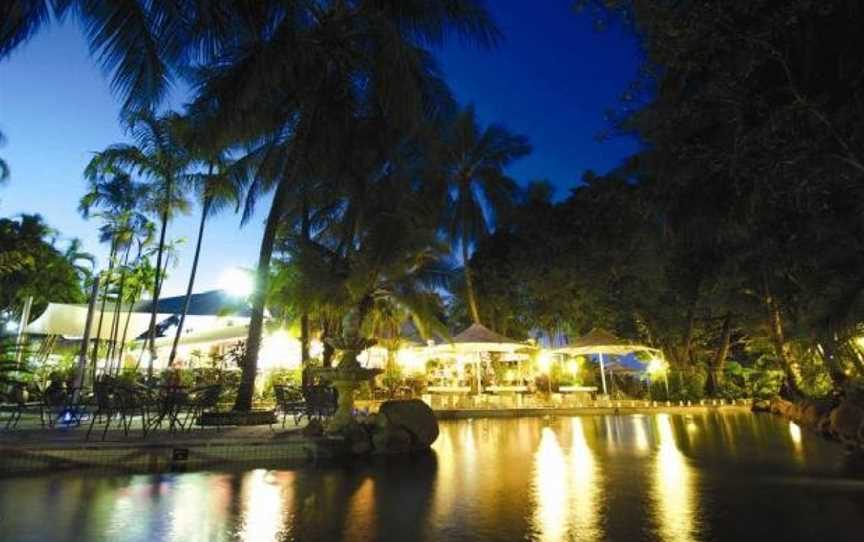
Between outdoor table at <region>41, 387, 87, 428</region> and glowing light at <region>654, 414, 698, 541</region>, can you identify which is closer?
glowing light at <region>654, 414, 698, 541</region>

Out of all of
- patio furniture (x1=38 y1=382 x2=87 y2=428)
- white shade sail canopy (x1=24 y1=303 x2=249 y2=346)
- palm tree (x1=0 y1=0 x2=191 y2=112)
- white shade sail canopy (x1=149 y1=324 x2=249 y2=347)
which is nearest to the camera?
palm tree (x1=0 y1=0 x2=191 y2=112)

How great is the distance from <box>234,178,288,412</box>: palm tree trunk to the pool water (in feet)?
12.8

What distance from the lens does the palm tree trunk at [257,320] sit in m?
10.7

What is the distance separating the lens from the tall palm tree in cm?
1067

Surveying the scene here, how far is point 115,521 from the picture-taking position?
4418mm

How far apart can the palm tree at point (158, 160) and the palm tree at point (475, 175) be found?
40.4 feet

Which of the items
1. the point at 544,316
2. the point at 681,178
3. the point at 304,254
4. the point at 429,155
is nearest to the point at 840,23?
the point at 681,178

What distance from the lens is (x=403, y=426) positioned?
8.93 meters

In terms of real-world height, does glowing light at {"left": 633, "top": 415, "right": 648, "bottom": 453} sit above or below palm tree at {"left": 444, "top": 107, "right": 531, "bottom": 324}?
below

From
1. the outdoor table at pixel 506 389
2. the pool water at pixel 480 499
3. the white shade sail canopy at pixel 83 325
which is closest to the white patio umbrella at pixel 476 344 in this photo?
the outdoor table at pixel 506 389

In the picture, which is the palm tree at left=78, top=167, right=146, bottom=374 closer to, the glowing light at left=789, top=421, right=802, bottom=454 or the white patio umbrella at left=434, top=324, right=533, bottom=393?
the white patio umbrella at left=434, top=324, right=533, bottom=393

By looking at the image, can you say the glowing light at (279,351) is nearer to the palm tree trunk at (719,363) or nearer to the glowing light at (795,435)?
the glowing light at (795,435)

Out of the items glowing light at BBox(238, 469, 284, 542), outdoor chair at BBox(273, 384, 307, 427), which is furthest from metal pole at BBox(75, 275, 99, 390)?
glowing light at BBox(238, 469, 284, 542)

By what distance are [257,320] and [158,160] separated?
9.11m
